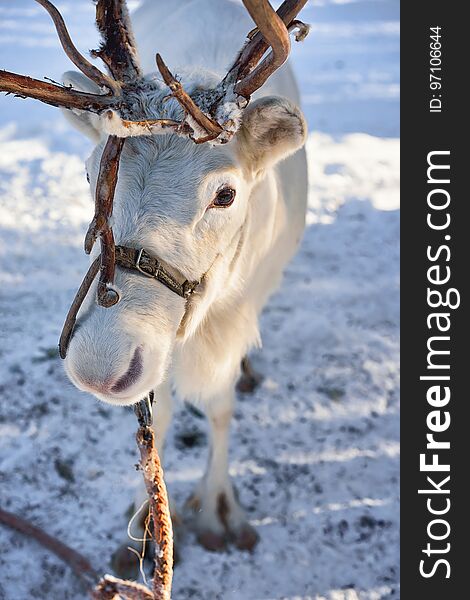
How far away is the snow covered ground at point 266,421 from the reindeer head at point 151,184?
5.94 feet

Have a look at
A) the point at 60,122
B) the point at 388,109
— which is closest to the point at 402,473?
the point at 60,122

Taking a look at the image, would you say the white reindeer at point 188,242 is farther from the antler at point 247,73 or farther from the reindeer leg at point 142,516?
the antler at point 247,73

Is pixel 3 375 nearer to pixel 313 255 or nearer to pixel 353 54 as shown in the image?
pixel 313 255

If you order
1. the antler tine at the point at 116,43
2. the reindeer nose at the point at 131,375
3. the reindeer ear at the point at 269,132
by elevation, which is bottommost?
the reindeer nose at the point at 131,375

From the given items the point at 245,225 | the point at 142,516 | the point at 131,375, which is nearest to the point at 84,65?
the point at 245,225

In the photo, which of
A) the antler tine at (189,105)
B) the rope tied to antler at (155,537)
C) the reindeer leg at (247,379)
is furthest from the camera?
Answer: the reindeer leg at (247,379)

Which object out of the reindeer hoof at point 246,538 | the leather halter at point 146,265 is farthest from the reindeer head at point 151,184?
the reindeer hoof at point 246,538

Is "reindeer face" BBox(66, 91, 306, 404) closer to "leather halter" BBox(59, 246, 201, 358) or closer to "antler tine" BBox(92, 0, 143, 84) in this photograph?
"leather halter" BBox(59, 246, 201, 358)

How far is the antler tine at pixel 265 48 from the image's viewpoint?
188 centimetres

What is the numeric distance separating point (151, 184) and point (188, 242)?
0.78ft

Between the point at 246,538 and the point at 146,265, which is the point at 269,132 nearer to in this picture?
the point at 146,265

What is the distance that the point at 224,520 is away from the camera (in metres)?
3.63

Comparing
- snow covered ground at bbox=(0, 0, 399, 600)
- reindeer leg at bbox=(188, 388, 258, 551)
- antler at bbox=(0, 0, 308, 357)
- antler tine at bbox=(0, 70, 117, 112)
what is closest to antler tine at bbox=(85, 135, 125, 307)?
antler at bbox=(0, 0, 308, 357)

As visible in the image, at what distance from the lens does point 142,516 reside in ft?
11.7
